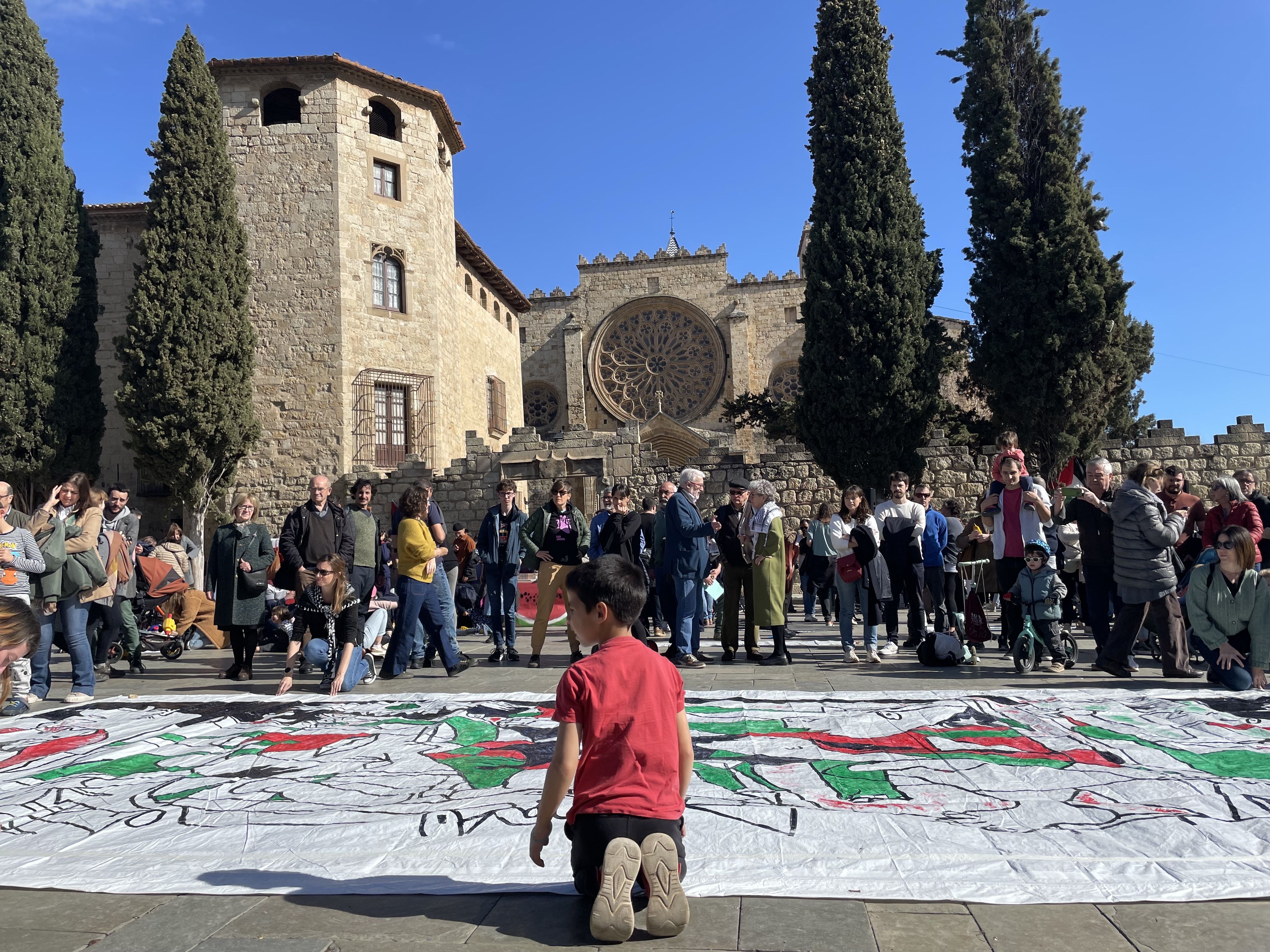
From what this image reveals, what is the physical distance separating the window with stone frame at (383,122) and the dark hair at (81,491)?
1641 cm

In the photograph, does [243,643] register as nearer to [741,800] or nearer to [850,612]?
[850,612]

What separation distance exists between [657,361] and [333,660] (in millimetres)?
29860

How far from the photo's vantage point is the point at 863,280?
58.5 feet

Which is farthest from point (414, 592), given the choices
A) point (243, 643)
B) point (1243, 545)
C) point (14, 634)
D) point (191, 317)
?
point (191, 317)

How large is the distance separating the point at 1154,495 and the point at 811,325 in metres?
12.2

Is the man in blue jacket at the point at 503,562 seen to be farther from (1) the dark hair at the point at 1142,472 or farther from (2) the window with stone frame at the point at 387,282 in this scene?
(2) the window with stone frame at the point at 387,282

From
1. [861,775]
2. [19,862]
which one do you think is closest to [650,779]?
[861,775]

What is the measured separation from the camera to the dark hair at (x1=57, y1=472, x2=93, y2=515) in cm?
702

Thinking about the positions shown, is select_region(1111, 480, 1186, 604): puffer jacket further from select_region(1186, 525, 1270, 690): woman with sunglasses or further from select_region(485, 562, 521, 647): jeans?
select_region(485, 562, 521, 647): jeans

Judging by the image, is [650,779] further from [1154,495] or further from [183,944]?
[1154,495]

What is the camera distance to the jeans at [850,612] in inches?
313

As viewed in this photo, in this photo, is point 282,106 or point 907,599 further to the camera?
point 282,106

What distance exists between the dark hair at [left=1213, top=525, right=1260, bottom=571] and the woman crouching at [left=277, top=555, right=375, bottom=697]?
242 inches

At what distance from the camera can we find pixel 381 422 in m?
20.6
